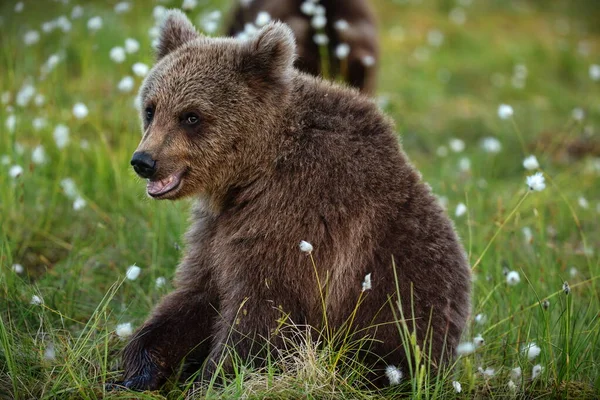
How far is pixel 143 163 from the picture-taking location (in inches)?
134

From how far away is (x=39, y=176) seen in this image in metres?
5.44

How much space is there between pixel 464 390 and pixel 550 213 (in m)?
2.89

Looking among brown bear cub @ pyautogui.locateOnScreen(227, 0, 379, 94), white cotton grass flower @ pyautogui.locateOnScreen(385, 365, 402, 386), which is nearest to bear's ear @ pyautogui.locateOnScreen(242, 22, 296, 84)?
white cotton grass flower @ pyautogui.locateOnScreen(385, 365, 402, 386)

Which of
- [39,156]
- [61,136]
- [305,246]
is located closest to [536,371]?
[305,246]

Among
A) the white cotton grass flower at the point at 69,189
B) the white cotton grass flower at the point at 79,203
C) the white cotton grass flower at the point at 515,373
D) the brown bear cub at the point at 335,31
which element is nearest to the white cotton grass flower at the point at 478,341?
the white cotton grass flower at the point at 515,373

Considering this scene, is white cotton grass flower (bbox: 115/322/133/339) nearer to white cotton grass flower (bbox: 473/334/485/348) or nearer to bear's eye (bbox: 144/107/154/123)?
bear's eye (bbox: 144/107/154/123)

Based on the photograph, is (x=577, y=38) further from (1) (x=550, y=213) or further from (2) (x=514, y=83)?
(1) (x=550, y=213)

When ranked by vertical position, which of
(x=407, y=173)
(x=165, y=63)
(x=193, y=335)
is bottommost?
(x=193, y=335)

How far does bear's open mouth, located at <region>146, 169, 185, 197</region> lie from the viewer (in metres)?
3.54

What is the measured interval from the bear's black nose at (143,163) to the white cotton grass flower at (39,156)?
1.98 meters

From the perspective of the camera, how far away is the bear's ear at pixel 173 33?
3.88 metres

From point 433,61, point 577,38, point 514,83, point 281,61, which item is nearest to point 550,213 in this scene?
point 281,61

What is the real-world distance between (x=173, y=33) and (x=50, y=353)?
1602mm

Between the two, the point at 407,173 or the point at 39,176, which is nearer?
the point at 407,173
